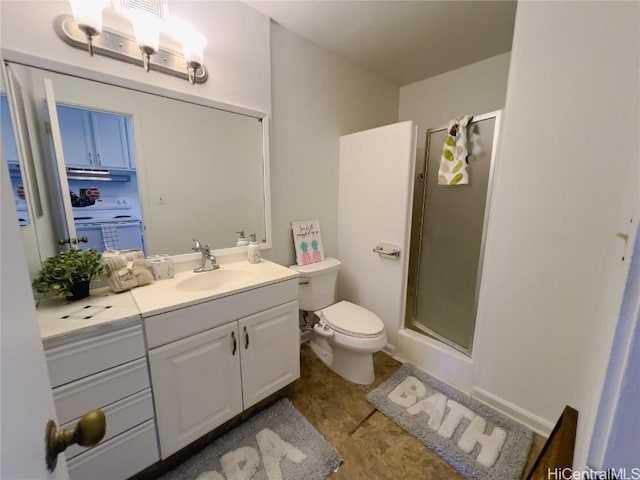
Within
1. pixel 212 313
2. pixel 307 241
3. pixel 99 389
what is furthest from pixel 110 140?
pixel 307 241

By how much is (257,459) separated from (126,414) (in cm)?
62

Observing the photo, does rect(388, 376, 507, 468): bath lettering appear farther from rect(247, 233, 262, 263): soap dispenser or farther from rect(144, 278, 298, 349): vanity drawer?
rect(247, 233, 262, 263): soap dispenser

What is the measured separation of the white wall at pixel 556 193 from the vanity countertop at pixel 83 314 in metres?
1.73

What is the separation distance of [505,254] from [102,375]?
187cm

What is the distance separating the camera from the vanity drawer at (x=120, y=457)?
92 cm

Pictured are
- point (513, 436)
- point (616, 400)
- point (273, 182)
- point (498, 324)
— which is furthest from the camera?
point (273, 182)

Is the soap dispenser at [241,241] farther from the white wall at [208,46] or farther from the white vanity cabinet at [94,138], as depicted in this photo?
the white wall at [208,46]

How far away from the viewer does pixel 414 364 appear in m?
1.85

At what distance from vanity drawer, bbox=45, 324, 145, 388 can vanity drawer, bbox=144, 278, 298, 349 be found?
5cm

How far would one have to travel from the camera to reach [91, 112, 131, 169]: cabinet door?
1165 mm

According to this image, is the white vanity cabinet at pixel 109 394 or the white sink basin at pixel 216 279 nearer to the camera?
the white vanity cabinet at pixel 109 394

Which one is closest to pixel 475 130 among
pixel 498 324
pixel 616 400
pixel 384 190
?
→ pixel 384 190

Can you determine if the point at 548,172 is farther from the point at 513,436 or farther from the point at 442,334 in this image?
the point at 513,436

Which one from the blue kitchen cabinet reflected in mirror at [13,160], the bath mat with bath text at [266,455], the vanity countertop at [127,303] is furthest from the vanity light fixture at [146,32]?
the bath mat with bath text at [266,455]
